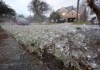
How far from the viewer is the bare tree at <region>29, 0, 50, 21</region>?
3314 centimetres

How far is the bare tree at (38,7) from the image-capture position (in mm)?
33138

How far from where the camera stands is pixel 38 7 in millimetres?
32875

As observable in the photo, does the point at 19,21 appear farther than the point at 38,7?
No

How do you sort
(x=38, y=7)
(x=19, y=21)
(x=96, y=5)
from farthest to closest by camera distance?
(x=38, y=7)
(x=19, y=21)
(x=96, y=5)

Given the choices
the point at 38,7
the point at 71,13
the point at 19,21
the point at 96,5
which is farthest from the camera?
the point at 71,13

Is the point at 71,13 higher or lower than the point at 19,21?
higher

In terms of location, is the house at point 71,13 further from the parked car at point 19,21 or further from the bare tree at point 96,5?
the bare tree at point 96,5

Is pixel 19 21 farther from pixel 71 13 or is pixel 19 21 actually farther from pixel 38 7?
pixel 71 13

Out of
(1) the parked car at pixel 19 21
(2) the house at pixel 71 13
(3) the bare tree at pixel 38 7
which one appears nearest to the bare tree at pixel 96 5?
(1) the parked car at pixel 19 21

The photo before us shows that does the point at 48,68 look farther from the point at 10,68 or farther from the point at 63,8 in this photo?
the point at 63,8

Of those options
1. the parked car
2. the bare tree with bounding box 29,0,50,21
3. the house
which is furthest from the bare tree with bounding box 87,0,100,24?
the house

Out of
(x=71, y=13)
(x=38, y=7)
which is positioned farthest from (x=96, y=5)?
(x=71, y=13)

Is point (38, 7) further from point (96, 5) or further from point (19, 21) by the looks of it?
point (96, 5)

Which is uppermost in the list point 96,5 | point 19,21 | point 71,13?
point 71,13
